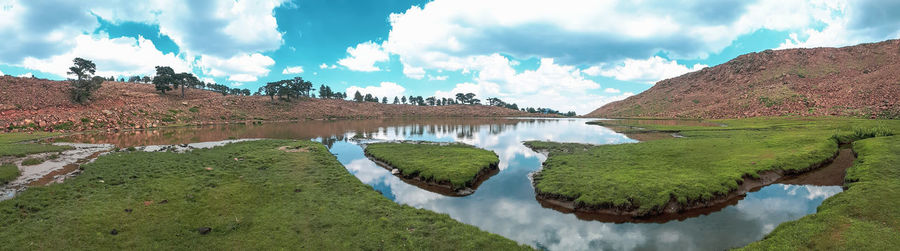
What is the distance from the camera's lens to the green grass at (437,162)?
2624cm

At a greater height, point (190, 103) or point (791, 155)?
point (190, 103)

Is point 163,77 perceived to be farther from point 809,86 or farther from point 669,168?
point 809,86

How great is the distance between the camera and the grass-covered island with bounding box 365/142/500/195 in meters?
Answer: 25.4

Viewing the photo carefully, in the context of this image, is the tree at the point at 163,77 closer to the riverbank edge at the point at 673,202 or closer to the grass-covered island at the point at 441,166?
the grass-covered island at the point at 441,166

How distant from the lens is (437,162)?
3144cm

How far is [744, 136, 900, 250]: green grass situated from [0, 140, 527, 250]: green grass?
1113 cm

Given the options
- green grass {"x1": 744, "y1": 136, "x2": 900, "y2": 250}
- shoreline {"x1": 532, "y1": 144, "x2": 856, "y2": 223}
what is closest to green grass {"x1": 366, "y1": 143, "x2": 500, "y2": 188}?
shoreline {"x1": 532, "y1": 144, "x2": 856, "y2": 223}

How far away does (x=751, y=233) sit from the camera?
16.1 m

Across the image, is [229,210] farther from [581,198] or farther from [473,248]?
[581,198]

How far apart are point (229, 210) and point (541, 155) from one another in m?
32.7

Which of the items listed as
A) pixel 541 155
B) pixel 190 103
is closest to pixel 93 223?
pixel 541 155

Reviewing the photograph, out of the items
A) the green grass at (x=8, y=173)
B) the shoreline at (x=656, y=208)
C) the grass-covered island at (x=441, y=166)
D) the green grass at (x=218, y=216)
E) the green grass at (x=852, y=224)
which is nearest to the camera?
the green grass at (x=852, y=224)

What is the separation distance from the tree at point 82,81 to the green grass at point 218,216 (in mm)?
96490

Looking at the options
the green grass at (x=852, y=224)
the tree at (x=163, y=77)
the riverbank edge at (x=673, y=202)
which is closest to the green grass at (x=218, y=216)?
the riverbank edge at (x=673, y=202)
